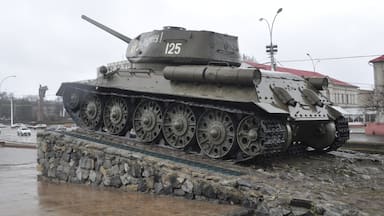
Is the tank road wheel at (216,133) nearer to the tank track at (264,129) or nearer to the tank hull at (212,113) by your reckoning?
the tank hull at (212,113)

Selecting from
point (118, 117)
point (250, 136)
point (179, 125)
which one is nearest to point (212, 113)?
point (179, 125)

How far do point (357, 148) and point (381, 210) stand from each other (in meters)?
13.0

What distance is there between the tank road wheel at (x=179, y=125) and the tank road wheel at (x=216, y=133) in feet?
0.97

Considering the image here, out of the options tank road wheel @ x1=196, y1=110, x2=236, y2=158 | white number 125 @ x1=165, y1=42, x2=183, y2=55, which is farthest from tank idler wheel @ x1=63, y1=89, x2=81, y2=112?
tank road wheel @ x1=196, y1=110, x2=236, y2=158

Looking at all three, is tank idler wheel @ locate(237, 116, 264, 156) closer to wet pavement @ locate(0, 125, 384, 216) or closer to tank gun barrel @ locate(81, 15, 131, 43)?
wet pavement @ locate(0, 125, 384, 216)

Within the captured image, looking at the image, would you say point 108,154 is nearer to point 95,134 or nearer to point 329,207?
point 95,134

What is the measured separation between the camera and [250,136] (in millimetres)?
11555

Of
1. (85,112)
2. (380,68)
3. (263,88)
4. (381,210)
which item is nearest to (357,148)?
(263,88)

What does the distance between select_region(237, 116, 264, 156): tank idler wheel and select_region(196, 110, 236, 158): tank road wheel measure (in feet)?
0.73

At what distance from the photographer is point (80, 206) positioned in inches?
391

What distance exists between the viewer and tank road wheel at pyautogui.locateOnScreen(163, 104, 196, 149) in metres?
13.1

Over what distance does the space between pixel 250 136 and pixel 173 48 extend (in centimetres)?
420

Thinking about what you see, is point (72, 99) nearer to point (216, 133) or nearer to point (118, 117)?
point (118, 117)

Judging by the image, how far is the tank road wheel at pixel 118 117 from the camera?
48.5 ft
